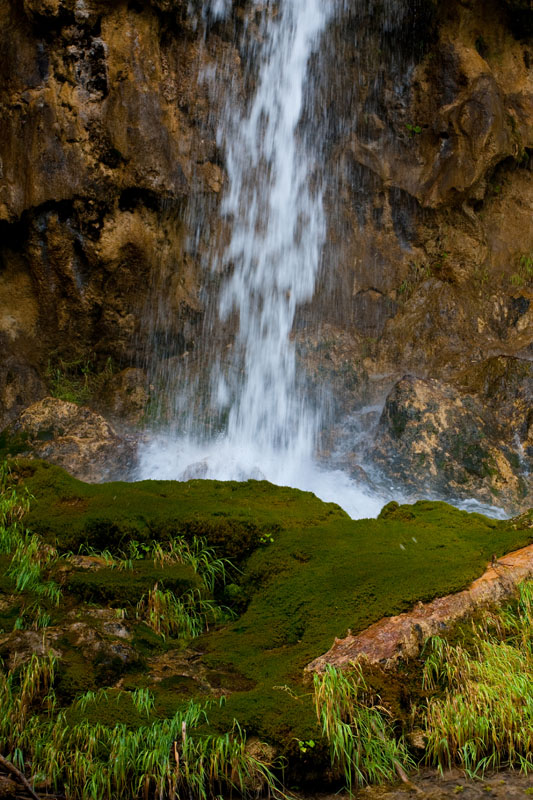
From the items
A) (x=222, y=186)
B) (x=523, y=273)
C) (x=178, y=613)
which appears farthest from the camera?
(x=523, y=273)

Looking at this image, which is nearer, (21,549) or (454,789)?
(454,789)

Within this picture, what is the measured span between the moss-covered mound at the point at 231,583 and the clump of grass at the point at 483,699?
16.5 inches

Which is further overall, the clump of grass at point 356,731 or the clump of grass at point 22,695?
the clump of grass at point 22,695

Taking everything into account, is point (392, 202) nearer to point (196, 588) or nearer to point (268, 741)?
point (196, 588)

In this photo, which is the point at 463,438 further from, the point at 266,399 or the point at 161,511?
the point at 161,511

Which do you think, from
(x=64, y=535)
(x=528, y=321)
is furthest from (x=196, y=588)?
(x=528, y=321)

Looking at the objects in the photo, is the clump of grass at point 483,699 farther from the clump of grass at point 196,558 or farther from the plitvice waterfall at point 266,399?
the clump of grass at point 196,558

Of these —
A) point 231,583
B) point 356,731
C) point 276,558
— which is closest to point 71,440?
point 231,583

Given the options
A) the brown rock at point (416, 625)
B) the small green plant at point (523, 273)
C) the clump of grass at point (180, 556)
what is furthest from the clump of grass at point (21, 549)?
the small green plant at point (523, 273)

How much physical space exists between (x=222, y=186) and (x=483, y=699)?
10.9 metres

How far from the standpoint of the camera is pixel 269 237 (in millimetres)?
13312

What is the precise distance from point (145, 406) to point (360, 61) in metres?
8.11

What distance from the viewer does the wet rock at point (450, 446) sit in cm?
997

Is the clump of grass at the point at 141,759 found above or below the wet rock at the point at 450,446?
above
